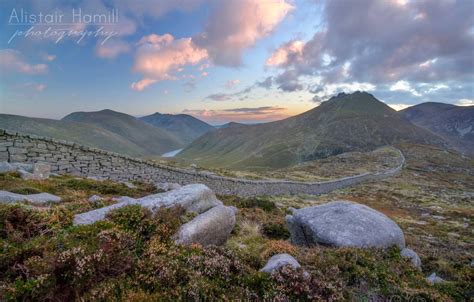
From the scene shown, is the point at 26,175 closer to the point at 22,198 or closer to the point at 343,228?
the point at 22,198

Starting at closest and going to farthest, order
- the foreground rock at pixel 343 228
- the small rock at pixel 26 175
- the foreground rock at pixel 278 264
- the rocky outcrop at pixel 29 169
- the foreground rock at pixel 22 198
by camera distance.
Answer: the foreground rock at pixel 278 264 → the foreground rock at pixel 22 198 → the foreground rock at pixel 343 228 → the small rock at pixel 26 175 → the rocky outcrop at pixel 29 169

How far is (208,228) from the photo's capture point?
8344mm

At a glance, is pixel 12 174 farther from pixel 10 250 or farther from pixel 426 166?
pixel 426 166

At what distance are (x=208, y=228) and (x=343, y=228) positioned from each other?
503 cm

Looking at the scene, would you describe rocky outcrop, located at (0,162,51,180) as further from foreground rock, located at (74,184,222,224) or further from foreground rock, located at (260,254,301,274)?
foreground rock, located at (260,254,301,274)

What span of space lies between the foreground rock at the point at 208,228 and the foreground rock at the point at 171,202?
86cm

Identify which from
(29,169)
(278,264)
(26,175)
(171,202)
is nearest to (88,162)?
(29,169)

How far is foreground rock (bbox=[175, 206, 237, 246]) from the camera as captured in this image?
7560 mm

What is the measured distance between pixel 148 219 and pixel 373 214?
880 cm

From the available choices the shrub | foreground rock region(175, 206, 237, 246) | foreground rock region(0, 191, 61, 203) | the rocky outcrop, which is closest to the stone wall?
the rocky outcrop

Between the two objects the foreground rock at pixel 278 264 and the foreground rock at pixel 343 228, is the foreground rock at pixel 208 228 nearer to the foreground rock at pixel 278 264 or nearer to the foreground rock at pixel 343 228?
the foreground rock at pixel 278 264

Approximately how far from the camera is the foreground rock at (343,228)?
9.48m

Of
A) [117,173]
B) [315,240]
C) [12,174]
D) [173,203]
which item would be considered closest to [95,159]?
[117,173]

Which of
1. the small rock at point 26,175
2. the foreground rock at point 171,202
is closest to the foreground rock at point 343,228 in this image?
the foreground rock at point 171,202
